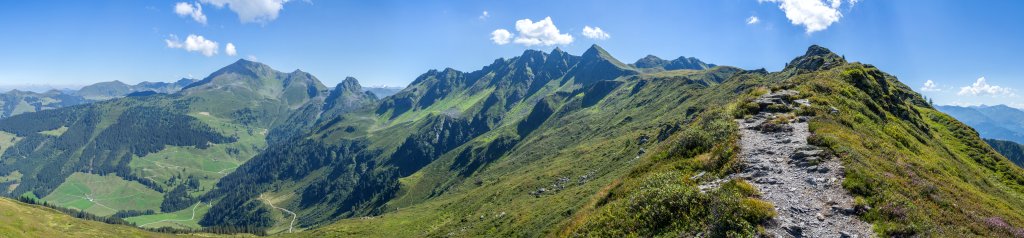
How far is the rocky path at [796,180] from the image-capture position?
27.9 meters

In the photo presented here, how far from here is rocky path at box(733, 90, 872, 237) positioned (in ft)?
91.7

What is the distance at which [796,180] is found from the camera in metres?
35.1

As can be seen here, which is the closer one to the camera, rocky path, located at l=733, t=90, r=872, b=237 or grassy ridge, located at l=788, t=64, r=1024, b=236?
rocky path, located at l=733, t=90, r=872, b=237

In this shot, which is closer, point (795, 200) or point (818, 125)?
point (795, 200)

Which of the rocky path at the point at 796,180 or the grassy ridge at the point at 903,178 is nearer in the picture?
the rocky path at the point at 796,180

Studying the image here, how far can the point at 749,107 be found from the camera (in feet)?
200

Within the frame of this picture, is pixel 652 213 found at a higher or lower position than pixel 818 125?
lower

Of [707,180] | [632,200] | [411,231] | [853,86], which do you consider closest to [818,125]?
[707,180]

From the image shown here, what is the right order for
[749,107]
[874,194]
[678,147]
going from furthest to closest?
[749,107] → [678,147] → [874,194]

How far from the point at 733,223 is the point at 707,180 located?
1030cm

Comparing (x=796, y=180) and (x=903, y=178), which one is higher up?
(x=796, y=180)

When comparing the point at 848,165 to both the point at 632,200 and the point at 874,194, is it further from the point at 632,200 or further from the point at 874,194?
the point at 632,200

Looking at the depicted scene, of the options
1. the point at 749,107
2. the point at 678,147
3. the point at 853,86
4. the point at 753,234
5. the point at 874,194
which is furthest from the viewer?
the point at 853,86

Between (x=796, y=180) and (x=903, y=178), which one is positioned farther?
(x=903, y=178)
